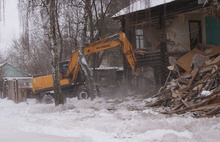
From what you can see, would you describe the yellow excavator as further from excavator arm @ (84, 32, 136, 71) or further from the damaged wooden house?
the damaged wooden house

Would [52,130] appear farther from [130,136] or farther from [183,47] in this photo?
[183,47]

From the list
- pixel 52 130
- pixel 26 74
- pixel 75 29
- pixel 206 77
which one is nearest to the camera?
pixel 52 130

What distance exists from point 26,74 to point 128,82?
2503 centimetres

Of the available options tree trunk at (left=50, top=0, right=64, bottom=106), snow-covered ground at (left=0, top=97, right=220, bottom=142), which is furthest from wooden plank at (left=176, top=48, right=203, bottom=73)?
tree trunk at (left=50, top=0, right=64, bottom=106)

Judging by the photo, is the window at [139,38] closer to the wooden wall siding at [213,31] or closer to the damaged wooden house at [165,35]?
the damaged wooden house at [165,35]

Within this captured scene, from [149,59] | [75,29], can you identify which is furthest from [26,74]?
[149,59]

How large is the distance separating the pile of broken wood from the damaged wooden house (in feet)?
7.39

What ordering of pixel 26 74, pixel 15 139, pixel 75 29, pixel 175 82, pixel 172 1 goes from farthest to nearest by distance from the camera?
pixel 26 74 → pixel 75 29 → pixel 172 1 → pixel 175 82 → pixel 15 139

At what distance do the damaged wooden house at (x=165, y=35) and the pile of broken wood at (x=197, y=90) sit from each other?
2254mm

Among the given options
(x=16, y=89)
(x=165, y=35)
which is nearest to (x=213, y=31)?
(x=165, y=35)

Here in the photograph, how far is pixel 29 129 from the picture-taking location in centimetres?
917

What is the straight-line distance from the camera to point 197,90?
12.1 m

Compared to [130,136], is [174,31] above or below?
above

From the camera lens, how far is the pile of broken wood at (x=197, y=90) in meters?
10.7
